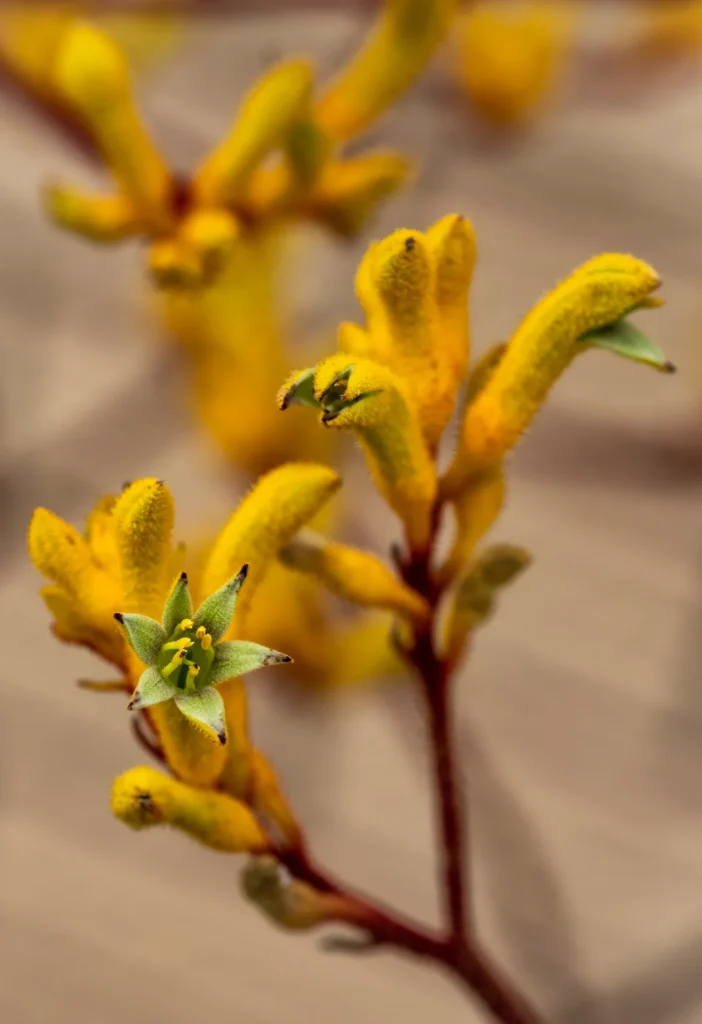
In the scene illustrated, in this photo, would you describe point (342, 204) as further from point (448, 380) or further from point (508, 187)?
point (508, 187)

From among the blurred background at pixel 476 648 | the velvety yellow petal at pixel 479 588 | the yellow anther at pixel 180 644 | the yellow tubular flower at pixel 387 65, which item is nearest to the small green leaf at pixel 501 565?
the velvety yellow petal at pixel 479 588

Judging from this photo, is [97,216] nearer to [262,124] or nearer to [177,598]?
[262,124]

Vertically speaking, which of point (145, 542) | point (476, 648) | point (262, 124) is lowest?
point (476, 648)

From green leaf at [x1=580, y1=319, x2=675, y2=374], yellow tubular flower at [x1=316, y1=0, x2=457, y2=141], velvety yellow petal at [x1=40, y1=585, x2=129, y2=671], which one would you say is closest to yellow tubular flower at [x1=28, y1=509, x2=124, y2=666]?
velvety yellow petal at [x1=40, y1=585, x2=129, y2=671]

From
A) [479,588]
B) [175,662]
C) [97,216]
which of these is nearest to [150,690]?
[175,662]

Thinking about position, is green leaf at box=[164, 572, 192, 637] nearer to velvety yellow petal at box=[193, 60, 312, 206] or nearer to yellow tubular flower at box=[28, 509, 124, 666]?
yellow tubular flower at box=[28, 509, 124, 666]

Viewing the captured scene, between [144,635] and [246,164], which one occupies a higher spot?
[246,164]
